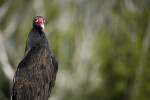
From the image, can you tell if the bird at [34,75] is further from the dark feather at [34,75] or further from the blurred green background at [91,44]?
the blurred green background at [91,44]

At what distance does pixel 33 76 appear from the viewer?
6086mm

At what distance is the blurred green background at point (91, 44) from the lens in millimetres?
19547

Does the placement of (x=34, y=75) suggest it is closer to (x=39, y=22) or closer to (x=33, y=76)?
(x=33, y=76)

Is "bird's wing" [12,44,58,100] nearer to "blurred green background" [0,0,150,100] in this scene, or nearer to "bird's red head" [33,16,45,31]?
"bird's red head" [33,16,45,31]

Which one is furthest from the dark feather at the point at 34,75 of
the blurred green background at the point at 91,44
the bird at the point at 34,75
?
the blurred green background at the point at 91,44

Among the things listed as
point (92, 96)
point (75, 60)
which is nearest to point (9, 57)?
point (75, 60)

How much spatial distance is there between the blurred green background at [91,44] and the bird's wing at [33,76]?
41.4 ft

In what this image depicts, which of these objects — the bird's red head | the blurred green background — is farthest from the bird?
the blurred green background

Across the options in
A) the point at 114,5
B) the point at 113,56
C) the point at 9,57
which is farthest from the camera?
the point at 114,5

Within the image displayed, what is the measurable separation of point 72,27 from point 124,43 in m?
3.16

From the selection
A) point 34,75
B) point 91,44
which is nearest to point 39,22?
point 34,75

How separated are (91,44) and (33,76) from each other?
15258mm

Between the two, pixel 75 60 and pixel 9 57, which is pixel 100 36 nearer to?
pixel 75 60

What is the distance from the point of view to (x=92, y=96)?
21953 mm
